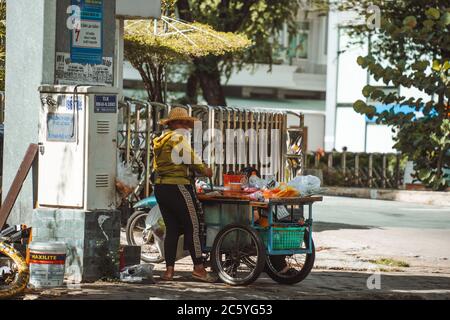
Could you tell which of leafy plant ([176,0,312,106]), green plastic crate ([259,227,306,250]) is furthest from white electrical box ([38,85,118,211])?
leafy plant ([176,0,312,106])

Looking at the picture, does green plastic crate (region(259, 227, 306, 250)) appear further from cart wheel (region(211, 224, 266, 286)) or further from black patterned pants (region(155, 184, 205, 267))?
black patterned pants (region(155, 184, 205, 267))

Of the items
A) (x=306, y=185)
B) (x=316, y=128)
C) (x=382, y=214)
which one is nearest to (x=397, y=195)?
(x=382, y=214)

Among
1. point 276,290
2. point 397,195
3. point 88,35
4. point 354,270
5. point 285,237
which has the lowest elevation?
point 397,195

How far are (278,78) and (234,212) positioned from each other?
4669cm

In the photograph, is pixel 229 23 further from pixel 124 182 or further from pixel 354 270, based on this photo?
pixel 124 182

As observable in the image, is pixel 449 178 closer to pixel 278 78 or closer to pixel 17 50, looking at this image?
pixel 17 50

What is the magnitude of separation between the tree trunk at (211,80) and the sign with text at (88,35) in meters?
18.8

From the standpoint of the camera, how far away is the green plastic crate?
1088 cm

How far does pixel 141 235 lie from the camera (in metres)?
13.8

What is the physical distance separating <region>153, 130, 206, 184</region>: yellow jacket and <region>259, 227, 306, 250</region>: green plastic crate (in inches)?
36.8

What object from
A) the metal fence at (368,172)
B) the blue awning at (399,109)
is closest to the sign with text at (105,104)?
the blue awning at (399,109)

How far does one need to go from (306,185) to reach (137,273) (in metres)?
1.98

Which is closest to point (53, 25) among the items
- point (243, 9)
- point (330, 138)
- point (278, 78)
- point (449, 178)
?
point (449, 178)

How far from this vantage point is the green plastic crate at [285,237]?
10875mm
